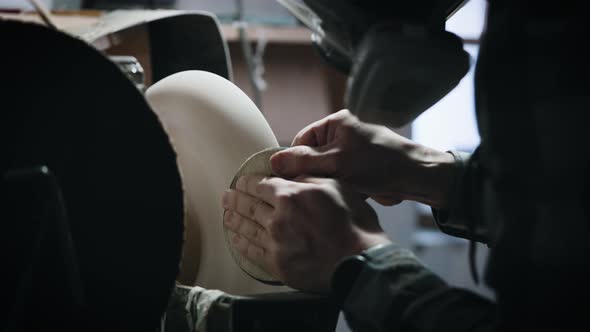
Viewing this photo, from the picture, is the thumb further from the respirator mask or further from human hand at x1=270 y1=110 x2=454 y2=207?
the respirator mask

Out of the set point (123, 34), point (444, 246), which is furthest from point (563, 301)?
point (444, 246)

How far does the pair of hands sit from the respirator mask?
95mm

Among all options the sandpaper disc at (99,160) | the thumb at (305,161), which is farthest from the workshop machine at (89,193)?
the thumb at (305,161)

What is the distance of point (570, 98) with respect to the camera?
36 centimetres

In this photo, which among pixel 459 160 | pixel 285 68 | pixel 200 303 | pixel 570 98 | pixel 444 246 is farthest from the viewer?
pixel 444 246

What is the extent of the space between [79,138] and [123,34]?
0.40m

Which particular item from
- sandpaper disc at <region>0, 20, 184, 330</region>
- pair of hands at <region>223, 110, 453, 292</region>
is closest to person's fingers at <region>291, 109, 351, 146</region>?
pair of hands at <region>223, 110, 453, 292</region>

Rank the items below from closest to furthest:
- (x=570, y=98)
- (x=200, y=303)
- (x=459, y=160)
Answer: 1. (x=570, y=98)
2. (x=200, y=303)
3. (x=459, y=160)

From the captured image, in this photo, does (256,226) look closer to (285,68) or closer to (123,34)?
(123,34)

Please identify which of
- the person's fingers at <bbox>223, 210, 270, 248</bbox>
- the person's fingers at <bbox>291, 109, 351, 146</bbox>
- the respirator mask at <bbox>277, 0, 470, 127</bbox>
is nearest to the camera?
the respirator mask at <bbox>277, 0, 470, 127</bbox>

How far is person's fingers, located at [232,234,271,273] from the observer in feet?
1.71

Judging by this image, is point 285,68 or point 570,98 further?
point 285,68

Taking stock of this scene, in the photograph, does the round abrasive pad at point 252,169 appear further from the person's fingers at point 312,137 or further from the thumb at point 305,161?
the person's fingers at point 312,137

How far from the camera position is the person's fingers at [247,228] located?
522mm
